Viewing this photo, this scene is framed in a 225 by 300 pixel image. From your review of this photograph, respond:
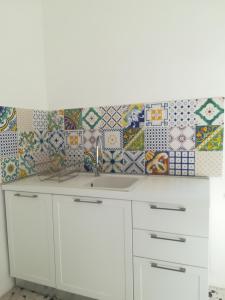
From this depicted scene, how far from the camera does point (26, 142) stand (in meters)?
2.01

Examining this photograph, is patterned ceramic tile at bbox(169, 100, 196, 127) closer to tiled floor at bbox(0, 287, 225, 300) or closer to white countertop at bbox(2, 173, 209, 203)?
white countertop at bbox(2, 173, 209, 203)

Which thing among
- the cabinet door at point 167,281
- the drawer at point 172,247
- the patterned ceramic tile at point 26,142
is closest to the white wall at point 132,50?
the patterned ceramic tile at point 26,142

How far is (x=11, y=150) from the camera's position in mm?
1850

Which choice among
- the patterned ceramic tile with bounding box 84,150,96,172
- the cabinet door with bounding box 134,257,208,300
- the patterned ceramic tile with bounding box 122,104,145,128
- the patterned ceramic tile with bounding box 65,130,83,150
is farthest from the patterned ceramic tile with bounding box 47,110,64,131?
the cabinet door with bounding box 134,257,208,300

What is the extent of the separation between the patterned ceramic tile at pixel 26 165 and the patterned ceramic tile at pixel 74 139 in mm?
341

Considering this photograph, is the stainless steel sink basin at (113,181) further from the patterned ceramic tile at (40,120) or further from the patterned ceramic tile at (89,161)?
the patterned ceramic tile at (40,120)

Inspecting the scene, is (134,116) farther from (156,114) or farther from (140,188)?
(140,188)

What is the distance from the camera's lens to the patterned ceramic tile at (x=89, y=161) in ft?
6.90

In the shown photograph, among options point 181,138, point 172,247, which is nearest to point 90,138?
point 181,138

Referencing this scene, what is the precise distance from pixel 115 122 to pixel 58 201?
81cm

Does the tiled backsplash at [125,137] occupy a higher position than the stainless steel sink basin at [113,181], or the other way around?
the tiled backsplash at [125,137]

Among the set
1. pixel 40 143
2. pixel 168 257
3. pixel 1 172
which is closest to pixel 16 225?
pixel 1 172

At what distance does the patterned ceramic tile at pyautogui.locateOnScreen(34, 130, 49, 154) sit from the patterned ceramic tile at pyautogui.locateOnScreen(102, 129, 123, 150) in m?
0.59

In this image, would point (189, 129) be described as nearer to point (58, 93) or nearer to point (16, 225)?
point (58, 93)
